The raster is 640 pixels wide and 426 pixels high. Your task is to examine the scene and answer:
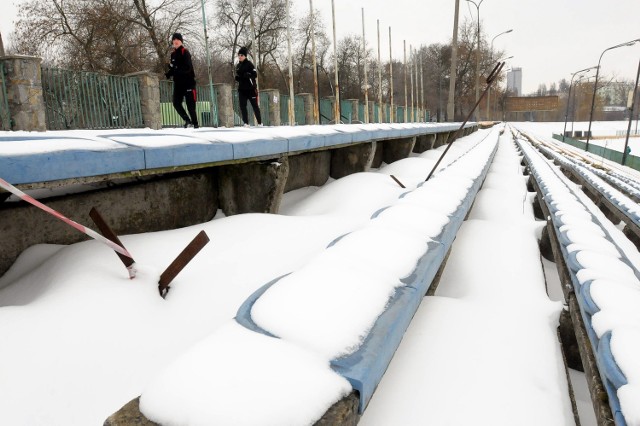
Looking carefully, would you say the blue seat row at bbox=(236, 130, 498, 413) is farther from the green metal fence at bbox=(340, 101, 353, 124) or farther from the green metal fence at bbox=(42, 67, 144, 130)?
the green metal fence at bbox=(340, 101, 353, 124)

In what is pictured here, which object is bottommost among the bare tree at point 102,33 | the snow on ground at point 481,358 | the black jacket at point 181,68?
the snow on ground at point 481,358

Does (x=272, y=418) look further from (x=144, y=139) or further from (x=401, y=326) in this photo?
(x=144, y=139)

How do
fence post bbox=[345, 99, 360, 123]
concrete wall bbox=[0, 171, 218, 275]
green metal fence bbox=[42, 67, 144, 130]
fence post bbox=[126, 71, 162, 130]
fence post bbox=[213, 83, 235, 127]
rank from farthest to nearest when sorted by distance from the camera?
fence post bbox=[345, 99, 360, 123] → fence post bbox=[213, 83, 235, 127] → fence post bbox=[126, 71, 162, 130] → green metal fence bbox=[42, 67, 144, 130] → concrete wall bbox=[0, 171, 218, 275]

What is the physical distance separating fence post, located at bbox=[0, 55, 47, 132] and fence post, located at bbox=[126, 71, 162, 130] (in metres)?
3.21

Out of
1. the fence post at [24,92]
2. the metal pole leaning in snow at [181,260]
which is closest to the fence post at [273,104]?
the fence post at [24,92]

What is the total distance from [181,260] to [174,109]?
13066 mm

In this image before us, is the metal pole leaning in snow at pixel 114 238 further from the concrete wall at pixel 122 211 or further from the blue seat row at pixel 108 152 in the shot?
the concrete wall at pixel 122 211

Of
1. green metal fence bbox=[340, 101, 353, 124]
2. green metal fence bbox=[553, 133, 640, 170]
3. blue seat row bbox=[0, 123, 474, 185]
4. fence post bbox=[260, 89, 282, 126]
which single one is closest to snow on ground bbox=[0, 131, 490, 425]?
blue seat row bbox=[0, 123, 474, 185]

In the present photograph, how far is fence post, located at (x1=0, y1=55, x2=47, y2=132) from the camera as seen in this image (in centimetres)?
733

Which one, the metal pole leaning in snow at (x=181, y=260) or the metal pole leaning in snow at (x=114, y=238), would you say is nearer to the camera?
the metal pole leaning in snow at (x=181, y=260)

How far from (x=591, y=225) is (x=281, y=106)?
671 inches

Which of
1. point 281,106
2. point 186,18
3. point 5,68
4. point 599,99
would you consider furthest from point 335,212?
point 599,99

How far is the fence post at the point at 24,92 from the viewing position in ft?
24.0

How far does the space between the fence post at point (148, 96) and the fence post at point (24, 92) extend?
126 inches
